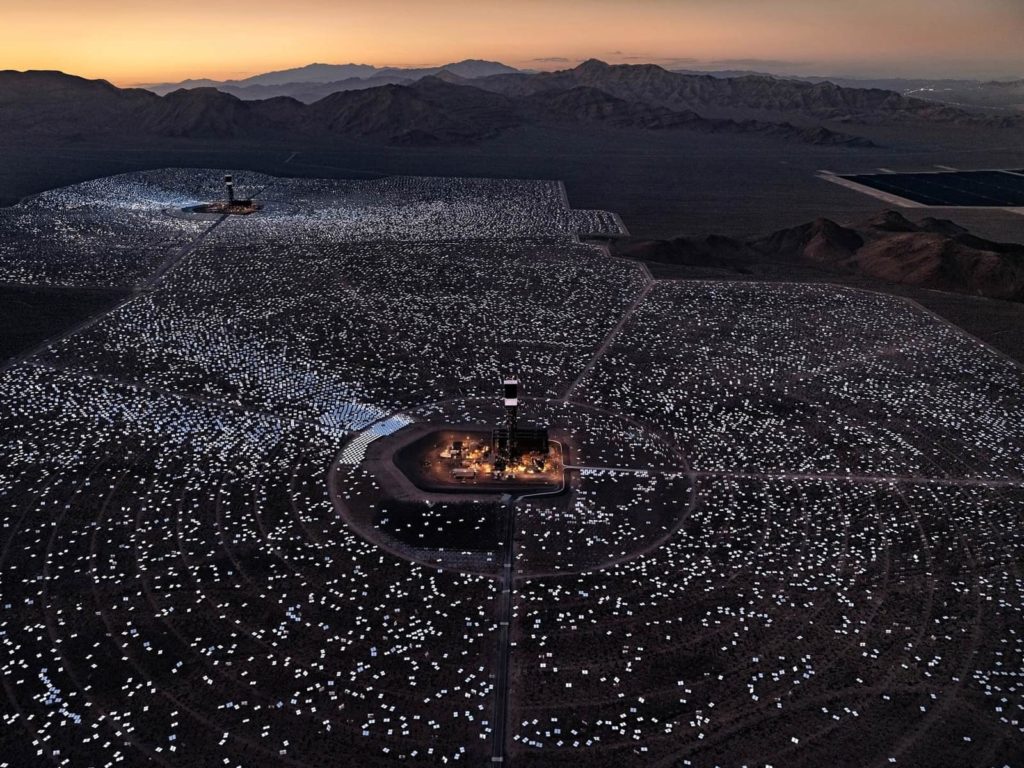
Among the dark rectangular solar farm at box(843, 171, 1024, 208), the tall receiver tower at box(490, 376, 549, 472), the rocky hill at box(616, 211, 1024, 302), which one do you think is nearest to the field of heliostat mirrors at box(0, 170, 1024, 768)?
the tall receiver tower at box(490, 376, 549, 472)

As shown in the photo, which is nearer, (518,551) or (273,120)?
(518,551)

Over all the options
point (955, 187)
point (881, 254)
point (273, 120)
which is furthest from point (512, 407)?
point (273, 120)

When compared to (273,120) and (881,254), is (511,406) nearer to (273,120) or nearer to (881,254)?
(881,254)

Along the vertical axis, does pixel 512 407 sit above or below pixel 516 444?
above

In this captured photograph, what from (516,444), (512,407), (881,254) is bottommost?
(516,444)

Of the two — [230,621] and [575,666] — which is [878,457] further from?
[230,621]

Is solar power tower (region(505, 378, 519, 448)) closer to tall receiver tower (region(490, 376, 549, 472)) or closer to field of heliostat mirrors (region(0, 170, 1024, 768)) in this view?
tall receiver tower (region(490, 376, 549, 472))

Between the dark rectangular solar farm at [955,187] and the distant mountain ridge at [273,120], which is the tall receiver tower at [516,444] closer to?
the dark rectangular solar farm at [955,187]

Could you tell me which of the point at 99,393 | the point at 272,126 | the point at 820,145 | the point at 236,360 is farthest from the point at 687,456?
the point at 272,126
